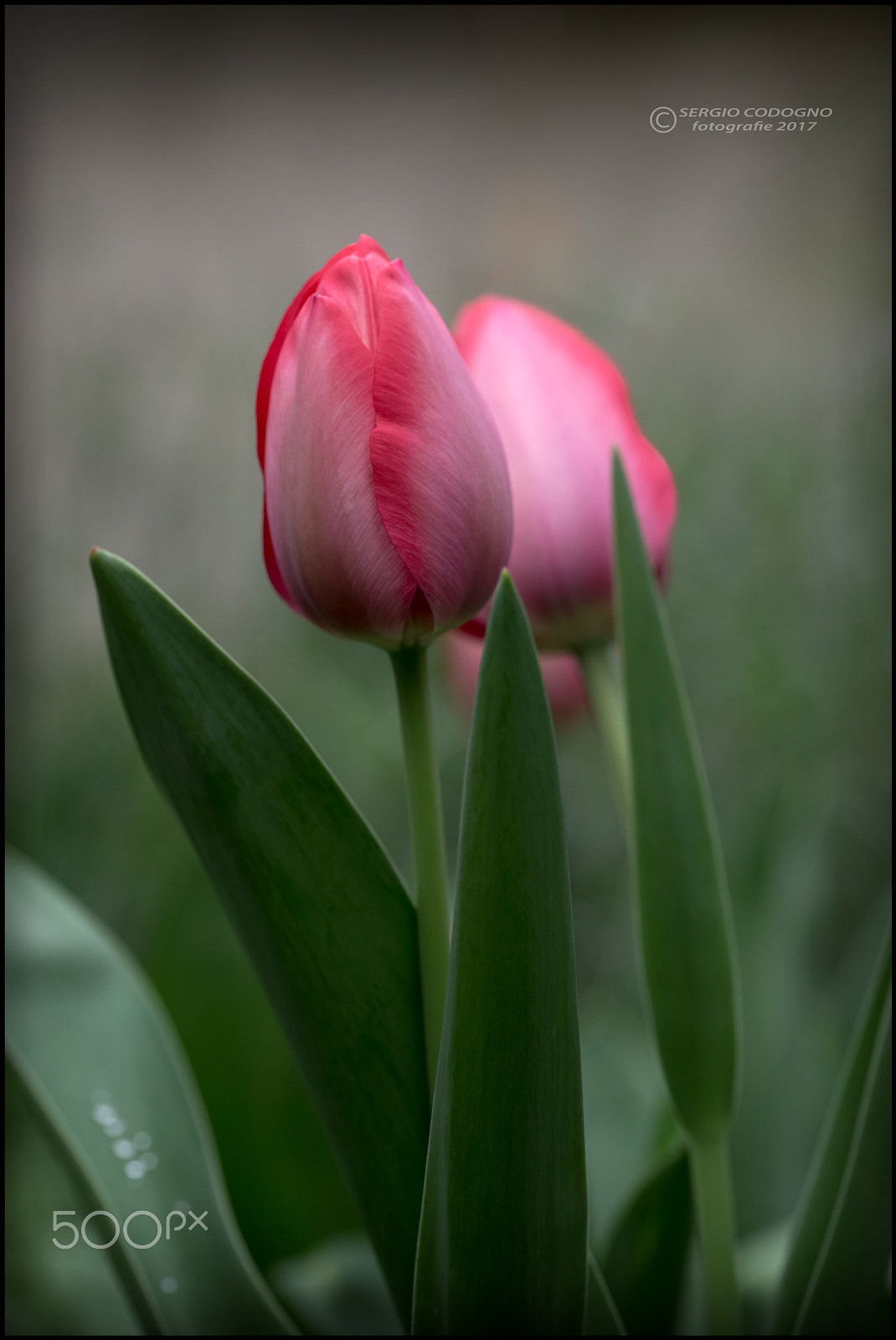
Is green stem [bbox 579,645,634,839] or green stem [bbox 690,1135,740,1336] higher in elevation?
green stem [bbox 579,645,634,839]

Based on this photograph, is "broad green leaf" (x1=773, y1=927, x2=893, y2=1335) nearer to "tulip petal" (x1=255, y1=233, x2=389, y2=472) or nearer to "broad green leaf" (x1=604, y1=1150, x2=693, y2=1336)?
"broad green leaf" (x1=604, y1=1150, x2=693, y2=1336)

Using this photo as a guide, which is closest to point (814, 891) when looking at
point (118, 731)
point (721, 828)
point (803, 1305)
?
point (721, 828)

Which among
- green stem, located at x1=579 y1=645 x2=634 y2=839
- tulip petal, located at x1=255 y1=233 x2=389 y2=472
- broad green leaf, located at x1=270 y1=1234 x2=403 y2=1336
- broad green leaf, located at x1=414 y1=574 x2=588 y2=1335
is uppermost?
tulip petal, located at x1=255 y1=233 x2=389 y2=472

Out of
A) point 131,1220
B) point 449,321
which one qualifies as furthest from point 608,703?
point 449,321

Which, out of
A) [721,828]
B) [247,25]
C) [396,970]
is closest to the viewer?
[396,970]

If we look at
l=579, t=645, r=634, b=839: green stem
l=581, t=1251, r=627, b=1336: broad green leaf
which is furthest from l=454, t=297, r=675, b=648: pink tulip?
l=581, t=1251, r=627, b=1336: broad green leaf

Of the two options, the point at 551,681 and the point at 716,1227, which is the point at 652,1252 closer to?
the point at 716,1227

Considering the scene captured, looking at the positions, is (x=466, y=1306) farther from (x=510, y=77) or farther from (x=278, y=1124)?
(x=510, y=77)

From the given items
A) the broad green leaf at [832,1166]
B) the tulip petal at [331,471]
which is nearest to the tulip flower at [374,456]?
the tulip petal at [331,471]

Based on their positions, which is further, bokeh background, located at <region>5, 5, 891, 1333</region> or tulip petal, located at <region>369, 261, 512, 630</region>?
bokeh background, located at <region>5, 5, 891, 1333</region>
